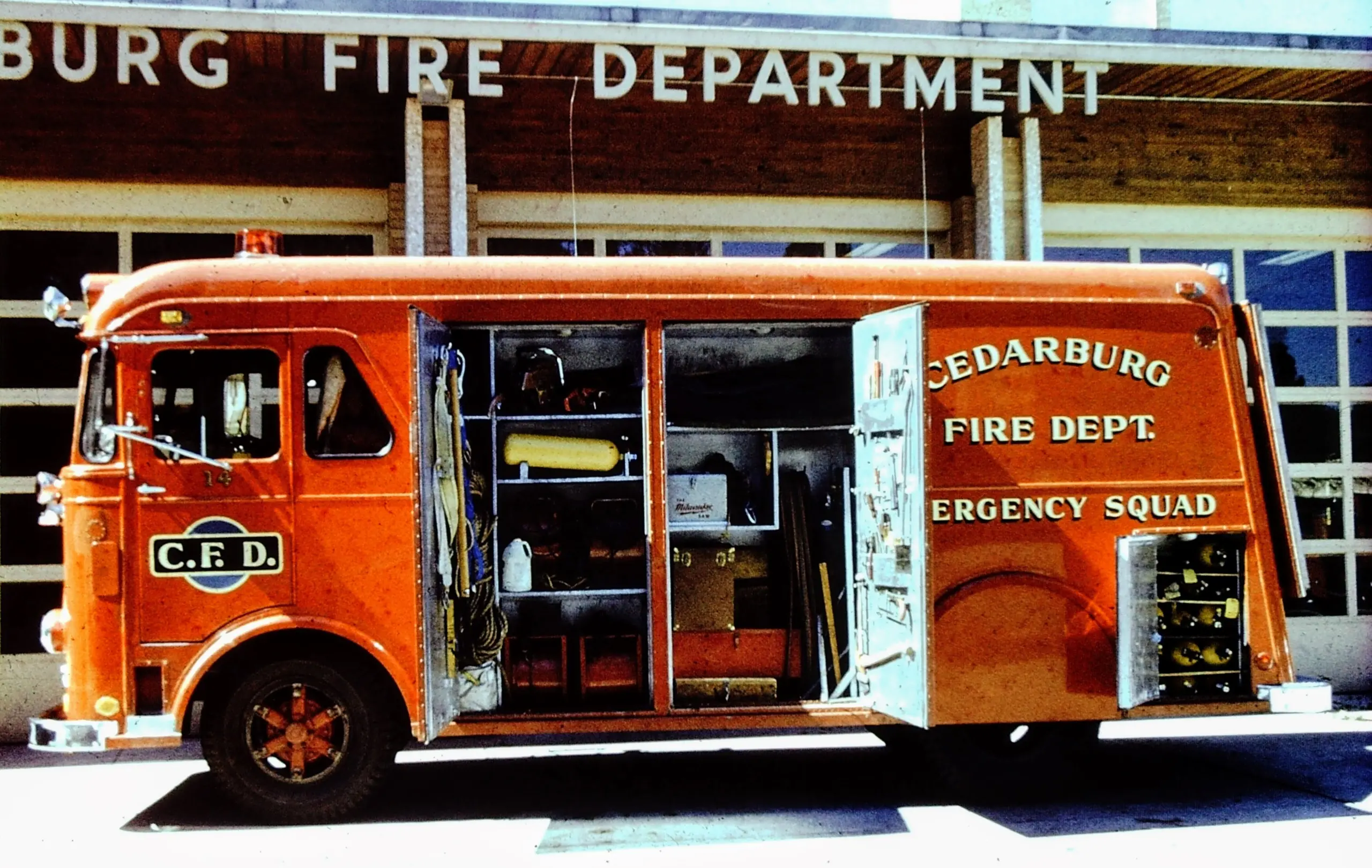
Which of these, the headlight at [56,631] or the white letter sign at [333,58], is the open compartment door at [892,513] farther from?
the headlight at [56,631]

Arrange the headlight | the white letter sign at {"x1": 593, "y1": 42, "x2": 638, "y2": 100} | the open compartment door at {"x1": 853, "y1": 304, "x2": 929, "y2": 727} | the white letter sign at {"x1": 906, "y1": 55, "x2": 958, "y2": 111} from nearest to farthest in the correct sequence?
the open compartment door at {"x1": 853, "y1": 304, "x2": 929, "y2": 727}, the headlight, the white letter sign at {"x1": 593, "y1": 42, "x2": 638, "y2": 100}, the white letter sign at {"x1": 906, "y1": 55, "x2": 958, "y2": 111}

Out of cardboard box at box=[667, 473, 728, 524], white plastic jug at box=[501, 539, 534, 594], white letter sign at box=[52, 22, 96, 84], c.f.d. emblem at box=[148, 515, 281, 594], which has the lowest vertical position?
white plastic jug at box=[501, 539, 534, 594]

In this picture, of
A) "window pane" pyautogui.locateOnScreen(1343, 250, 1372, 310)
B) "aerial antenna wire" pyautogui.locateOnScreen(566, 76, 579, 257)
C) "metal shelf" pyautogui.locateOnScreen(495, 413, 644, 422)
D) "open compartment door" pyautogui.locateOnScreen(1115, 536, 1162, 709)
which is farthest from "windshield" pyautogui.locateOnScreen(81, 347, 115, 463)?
"window pane" pyautogui.locateOnScreen(1343, 250, 1372, 310)

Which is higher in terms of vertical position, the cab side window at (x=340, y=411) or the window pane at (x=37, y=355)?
the window pane at (x=37, y=355)

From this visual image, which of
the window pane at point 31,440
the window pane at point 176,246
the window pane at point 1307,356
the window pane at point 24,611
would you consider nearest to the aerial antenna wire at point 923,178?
the window pane at point 1307,356

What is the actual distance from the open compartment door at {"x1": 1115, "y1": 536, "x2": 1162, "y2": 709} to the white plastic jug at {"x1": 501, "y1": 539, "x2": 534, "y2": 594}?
11.0ft

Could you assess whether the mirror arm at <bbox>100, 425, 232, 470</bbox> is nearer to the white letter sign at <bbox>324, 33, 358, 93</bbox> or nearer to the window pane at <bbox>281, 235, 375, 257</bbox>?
the white letter sign at <bbox>324, 33, 358, 93</bbox>

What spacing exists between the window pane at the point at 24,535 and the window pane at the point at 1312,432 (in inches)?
387

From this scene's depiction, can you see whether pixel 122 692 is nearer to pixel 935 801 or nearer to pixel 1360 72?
pixel 935 801

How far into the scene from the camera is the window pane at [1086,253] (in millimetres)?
10094

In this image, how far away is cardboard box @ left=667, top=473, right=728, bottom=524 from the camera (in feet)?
25.4

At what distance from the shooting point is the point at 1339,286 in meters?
10.2

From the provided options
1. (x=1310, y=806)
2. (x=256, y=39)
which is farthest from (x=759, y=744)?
(x=256, y=39)

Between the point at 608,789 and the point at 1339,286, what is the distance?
A: 764cm
